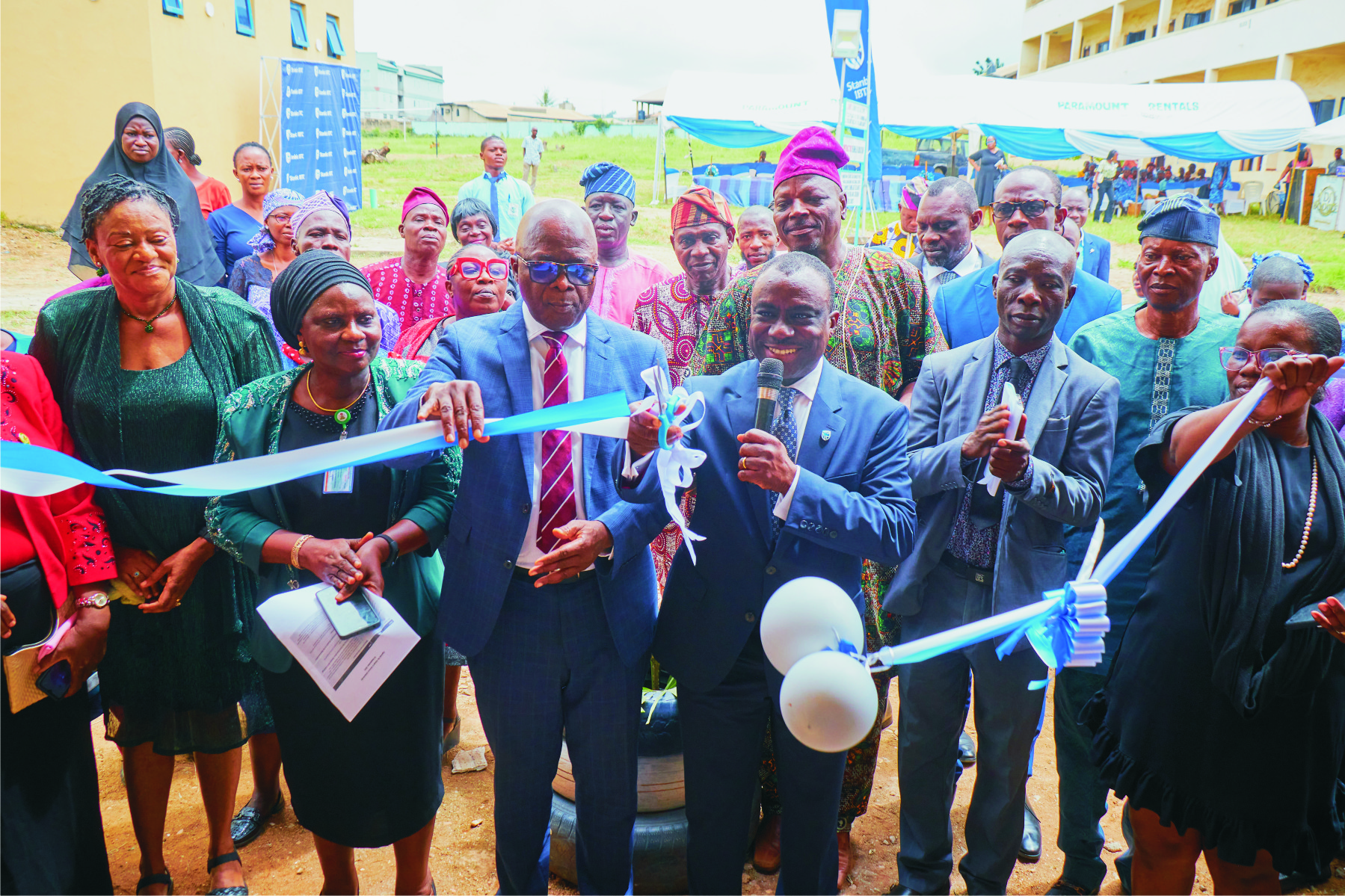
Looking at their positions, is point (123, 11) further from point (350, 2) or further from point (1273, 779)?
point (1273, 779)

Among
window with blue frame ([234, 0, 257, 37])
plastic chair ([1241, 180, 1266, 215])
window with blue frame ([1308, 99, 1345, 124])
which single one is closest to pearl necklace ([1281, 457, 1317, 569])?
window with blue frame ([234, 0, 257, 37])

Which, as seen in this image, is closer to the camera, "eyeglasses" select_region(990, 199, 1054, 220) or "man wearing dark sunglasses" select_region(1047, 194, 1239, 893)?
"man wearing dark sunglasses" select_region(1047, 194, 1239, 893)

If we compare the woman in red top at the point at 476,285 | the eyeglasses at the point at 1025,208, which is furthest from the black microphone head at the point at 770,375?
the eyeglasses at the point at 1025,208

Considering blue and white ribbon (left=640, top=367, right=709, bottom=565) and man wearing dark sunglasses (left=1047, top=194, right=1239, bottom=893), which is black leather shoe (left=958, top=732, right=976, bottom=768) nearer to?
man wearing dark sunglasses (left=1047, top=194, right=1239, bottom=893)

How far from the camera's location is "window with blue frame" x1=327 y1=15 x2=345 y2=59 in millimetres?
21578

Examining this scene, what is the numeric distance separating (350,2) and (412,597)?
24463mm

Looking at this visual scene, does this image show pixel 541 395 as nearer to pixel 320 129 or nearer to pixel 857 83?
pixel 857 83

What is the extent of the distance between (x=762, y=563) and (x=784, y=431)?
424 mm

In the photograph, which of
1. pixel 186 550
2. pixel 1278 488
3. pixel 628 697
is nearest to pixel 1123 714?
pixel 1278 488

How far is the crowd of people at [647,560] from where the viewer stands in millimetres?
2494

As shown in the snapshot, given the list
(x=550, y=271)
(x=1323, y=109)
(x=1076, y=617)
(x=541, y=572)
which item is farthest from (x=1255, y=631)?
(x=1323, y=109)

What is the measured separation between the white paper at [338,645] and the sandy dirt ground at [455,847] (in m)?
1.32

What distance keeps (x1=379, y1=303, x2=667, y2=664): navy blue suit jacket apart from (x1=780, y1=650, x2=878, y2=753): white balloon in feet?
2.56

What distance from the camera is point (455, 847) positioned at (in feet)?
11.8
